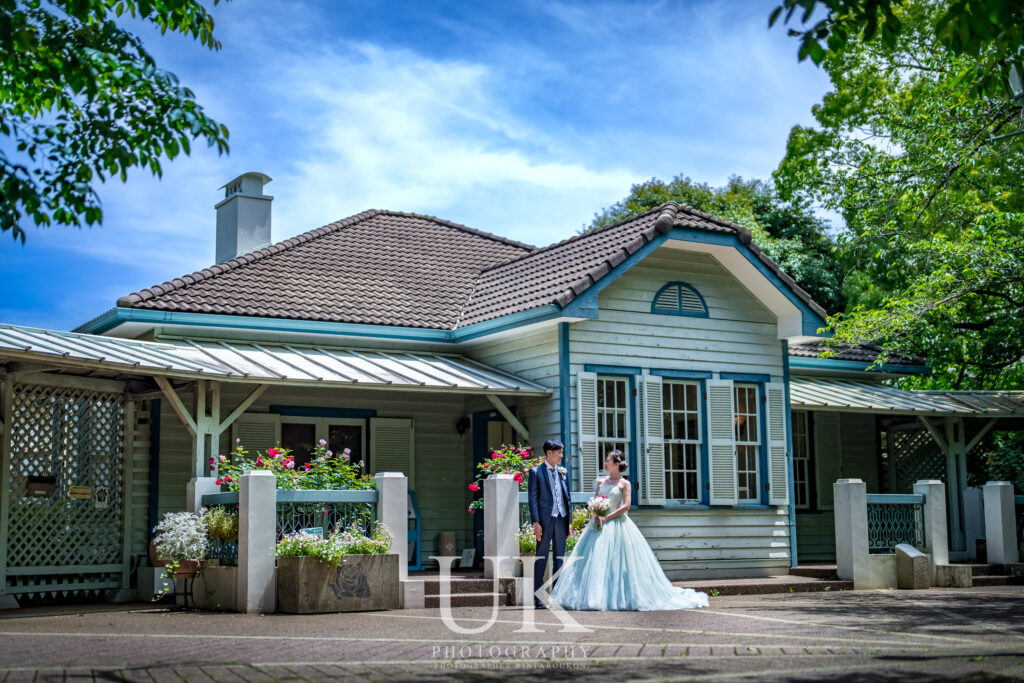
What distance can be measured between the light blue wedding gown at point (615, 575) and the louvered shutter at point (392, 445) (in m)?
4.82

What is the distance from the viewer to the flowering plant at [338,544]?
11305 millimetres

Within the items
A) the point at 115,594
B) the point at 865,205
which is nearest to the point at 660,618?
the point at 115,594

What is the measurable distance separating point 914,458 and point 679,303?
6462mm

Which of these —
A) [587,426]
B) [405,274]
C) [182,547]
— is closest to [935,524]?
[587,426]

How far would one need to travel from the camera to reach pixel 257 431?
1523cm

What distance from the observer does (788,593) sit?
14.1 metres

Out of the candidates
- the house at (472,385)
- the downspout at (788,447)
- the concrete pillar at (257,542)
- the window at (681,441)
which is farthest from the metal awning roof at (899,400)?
the concrete pillar at (257,542)

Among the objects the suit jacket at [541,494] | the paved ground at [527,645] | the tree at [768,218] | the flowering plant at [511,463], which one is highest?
the tree at [768,218]

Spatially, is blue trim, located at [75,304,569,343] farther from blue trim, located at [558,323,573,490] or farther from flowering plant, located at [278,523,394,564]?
flowering plant, located at [278,523,394,564]

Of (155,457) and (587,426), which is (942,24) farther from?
(155,457)

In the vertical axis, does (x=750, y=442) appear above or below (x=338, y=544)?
above

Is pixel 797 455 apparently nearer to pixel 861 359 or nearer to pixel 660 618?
pixel 861 359

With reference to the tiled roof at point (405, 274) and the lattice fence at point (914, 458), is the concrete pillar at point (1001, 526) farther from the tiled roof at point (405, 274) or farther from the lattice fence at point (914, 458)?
the tiled roof at point (405, 274)

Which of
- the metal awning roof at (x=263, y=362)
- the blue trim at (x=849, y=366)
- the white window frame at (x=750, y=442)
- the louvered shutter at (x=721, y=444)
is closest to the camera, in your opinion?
the metal awning roof at (x=263, y=362)
